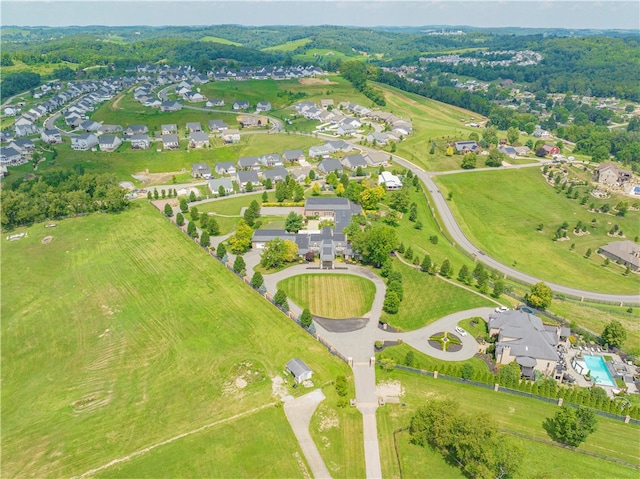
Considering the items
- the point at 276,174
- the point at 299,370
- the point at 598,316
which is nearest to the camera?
the point at 299,370

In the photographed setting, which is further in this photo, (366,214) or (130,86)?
(130,86)

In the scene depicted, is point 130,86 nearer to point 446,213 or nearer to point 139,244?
point 139,244

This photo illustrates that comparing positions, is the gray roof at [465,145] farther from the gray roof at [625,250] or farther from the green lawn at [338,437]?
the green lawn at [338,437]

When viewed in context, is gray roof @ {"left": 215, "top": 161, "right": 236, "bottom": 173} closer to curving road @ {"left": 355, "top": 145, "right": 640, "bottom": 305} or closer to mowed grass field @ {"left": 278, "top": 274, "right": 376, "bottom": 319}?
curving road @ {"left": 355, "top": 145, "right": 640, "bottom": 305}

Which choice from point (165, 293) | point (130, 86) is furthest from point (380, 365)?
point (130, 86)

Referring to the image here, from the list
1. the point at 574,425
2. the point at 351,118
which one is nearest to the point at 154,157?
the point at 351,118

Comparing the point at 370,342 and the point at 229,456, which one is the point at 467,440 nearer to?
the point at 370,342
